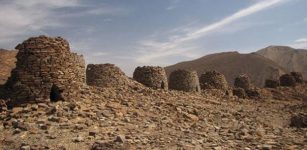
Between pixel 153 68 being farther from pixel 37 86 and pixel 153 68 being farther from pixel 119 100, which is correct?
pixel 37 86

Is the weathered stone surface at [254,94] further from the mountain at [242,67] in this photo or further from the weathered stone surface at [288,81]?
the mountain at [242,67]

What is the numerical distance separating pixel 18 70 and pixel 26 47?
0.68 metres

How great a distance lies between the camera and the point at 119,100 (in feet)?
47.6

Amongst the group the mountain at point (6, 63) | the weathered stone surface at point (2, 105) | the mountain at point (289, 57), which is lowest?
the weathered stone surface at point (2, 105)

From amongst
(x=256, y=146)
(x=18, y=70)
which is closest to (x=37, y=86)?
(x=18, y=70)

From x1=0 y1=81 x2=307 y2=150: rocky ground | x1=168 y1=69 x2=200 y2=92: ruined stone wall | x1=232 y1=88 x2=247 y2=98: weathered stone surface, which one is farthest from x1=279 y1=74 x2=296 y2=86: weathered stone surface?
x1=0 y1=81 x2=307 y2=150: rocky ground

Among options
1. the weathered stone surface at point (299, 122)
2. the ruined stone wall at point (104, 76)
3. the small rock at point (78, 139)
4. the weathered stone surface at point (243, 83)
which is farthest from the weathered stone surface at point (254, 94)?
the small rock at point (78, 139)

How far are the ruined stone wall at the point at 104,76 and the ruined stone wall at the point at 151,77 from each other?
1956mm

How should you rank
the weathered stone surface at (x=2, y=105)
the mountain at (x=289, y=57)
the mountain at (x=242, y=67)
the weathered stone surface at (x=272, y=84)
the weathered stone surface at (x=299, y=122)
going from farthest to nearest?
the mountain at (x=289, y=57)
the mountain at (x=242, y=67)
the weathered stone surface at (x=272, y=84)
the weathered stone surface at (x=299, y=122)
the weathered stone surface at (x=2, y=105)

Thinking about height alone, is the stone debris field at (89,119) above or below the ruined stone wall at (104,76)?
below

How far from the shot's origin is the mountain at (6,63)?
23.1 metres

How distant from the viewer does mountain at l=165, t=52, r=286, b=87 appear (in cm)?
6888

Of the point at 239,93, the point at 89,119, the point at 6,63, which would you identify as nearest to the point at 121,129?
the point at 89,119

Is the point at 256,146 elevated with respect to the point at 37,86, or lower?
lower
